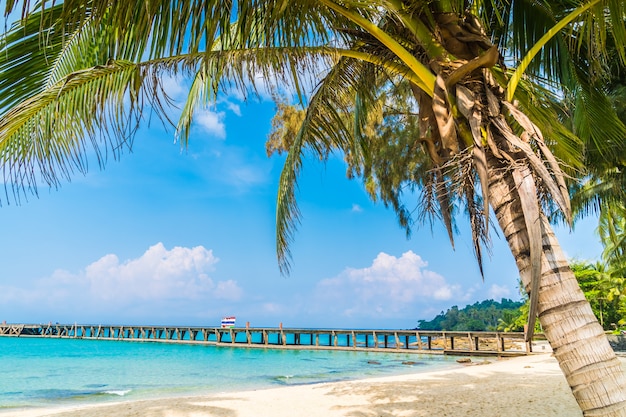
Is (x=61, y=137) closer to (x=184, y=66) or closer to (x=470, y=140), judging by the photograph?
(x=184, y=66)

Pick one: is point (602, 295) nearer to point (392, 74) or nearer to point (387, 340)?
point (387, 340)

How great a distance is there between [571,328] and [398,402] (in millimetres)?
4841

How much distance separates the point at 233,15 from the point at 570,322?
263cm

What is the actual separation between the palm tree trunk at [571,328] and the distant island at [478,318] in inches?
1353

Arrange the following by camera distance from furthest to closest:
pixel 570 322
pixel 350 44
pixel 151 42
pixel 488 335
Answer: pixel 488 335
pixel 350 44
pixel 151 42
pixel 570 322

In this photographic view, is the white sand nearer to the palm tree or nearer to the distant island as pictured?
the palm tree

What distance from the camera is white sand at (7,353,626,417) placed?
5750 mm

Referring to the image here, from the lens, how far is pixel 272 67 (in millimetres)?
3305

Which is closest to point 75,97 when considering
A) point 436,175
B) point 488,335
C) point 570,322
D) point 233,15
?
point 233,15

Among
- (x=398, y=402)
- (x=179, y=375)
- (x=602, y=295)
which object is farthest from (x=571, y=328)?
(x=602, y=295)

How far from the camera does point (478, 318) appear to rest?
50188 mm

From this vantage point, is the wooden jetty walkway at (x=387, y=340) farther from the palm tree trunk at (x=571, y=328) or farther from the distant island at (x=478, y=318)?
the palm tree trunk at (x=571, y=328)

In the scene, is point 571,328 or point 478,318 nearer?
point 571,328

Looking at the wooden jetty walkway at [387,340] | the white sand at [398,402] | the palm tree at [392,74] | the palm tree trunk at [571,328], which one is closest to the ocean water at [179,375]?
the wooden jetty walkway at [387,340]
